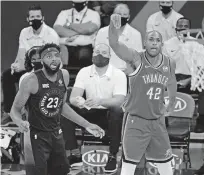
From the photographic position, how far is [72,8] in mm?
9844

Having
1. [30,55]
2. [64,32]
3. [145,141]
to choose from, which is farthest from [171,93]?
[64,32]

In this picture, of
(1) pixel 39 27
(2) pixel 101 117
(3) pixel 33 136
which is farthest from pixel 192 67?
(3) pixel 33 136

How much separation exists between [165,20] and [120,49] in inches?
122

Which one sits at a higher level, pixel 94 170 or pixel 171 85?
pixel 171 85

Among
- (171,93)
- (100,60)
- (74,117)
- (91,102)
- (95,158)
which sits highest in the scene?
(100,60)

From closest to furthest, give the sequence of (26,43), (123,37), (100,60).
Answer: (100,60) < (123,37) < (26,43)

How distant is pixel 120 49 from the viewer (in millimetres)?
6586

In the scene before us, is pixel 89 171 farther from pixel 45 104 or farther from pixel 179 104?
pixel 45 104

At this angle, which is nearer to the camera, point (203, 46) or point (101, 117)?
point (101, 117)

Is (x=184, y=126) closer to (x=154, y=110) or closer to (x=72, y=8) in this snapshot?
(x=154, y=110)

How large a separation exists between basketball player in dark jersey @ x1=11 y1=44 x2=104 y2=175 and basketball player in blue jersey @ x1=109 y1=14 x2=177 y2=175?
1.28 ft

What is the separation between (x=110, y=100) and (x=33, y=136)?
62.0 inches

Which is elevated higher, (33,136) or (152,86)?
(152,86)

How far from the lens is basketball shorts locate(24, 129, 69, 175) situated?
21.6ft
